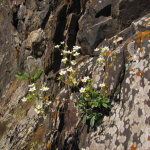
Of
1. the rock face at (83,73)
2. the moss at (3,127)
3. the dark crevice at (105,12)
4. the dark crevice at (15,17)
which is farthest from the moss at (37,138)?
the dark crevice at (15,17)

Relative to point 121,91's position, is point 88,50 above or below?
above

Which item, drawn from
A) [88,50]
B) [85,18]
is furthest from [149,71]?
[85,18]

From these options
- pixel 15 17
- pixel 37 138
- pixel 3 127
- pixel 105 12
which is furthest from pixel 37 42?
pixel 37 138

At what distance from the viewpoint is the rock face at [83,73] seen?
2.12 m

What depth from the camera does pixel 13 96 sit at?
18.2ft

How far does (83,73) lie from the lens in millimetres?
3469

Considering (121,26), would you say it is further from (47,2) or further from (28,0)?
(28,0)

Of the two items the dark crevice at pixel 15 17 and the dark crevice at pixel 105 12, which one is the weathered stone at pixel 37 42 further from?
the dark crevice at pixel 105 12

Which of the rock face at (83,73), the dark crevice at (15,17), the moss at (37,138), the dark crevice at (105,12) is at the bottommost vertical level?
the moss at (37,138)

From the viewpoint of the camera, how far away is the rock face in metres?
2.12

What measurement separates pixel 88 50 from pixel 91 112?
6.18 feet

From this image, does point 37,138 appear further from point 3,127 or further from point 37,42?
point 37,42

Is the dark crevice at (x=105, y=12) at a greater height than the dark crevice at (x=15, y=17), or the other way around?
the dark crevice at (x=15, y=17)

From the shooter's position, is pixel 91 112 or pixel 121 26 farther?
pixel 121 26
